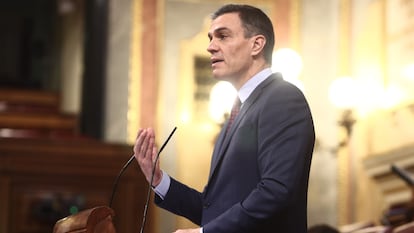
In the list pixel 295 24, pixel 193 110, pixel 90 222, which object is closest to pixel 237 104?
pixel 90 222

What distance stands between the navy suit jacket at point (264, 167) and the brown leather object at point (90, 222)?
0.68 ft

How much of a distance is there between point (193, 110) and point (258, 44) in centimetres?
393

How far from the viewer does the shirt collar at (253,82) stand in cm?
219

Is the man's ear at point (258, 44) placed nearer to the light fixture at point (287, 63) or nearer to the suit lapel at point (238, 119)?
the suit lapel at point (238, 119)

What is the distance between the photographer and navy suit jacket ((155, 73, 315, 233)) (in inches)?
78.1

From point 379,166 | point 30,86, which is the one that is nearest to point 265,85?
point 379,166

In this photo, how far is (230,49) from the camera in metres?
2.18

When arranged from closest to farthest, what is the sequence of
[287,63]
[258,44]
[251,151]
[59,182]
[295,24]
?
[251,151]
[258,44]
[59,182]
[287,63]
[295,24]

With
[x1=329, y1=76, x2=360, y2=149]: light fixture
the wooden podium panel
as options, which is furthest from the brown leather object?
[x1=329, y1=76, x2=360, y2=149]: light fixture

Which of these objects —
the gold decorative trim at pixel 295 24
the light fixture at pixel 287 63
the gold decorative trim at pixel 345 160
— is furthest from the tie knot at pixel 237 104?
the gold decorative trim at pixel 295 24

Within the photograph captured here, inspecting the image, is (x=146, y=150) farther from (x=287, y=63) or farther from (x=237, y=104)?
(x=287, y=63)

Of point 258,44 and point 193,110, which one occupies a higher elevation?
point 258,44

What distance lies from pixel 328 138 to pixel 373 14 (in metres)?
0.90

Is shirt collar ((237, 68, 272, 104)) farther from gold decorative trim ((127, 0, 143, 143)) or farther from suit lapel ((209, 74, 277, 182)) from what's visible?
gold decorative trim ((127, 0, 143, 143))
